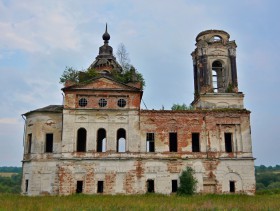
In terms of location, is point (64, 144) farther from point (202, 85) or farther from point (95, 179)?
point (202, 85)

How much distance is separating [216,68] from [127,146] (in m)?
11.4

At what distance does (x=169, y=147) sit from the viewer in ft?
88.2

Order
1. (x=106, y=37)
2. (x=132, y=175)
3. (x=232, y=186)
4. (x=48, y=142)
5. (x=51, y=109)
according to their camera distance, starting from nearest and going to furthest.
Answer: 1. (x=132, y=175)
2. (x=232, y=186)
3. (x=48, y=142)
4. (x=51, y=109)
5. (x=106, y=37)

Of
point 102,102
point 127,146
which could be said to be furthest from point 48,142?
point 127,146

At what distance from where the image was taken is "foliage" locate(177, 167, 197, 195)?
2470 centimetres

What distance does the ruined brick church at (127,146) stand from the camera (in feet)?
83.3

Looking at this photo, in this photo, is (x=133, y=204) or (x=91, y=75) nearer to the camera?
(x=133, y=204)

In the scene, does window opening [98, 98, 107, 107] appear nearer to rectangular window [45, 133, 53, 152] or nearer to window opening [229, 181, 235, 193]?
rectangular window [45, 133, 53, 152]

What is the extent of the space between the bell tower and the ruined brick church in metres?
1.37

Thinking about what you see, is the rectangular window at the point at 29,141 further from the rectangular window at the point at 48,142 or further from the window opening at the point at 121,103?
the window opening at the point at 121,103

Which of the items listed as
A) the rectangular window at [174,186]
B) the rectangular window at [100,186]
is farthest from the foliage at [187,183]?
the rectangular window at [100,186]

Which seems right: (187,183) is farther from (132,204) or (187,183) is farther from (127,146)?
(132,204)

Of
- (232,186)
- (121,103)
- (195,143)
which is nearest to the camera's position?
(232,186)

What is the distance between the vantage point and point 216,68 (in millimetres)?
30391
